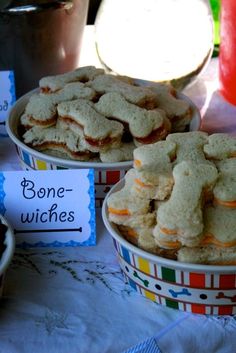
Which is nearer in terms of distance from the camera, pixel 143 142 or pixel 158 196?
pixel 158 196

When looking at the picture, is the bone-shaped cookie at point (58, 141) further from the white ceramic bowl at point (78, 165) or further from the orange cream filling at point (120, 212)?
the orange cream filling at point (120, 212)

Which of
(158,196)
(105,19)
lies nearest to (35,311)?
(158,196)

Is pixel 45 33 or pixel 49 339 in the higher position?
pixel 45 33

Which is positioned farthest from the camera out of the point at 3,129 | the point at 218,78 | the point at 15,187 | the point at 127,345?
the point at 218,78

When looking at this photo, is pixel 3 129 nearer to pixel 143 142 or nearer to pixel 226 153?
pixel 143 142

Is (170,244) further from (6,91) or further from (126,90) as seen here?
(6,91)

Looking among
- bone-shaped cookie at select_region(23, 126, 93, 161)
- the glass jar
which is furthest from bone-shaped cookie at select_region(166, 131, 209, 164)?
the glass jar

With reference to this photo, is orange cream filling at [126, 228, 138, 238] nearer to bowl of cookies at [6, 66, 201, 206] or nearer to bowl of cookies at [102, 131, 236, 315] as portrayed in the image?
bowl of cookies at [102, 131, 236, 315]
